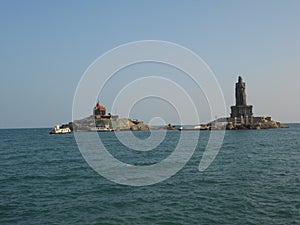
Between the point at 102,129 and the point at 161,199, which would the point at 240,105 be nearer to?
the point at 102,129

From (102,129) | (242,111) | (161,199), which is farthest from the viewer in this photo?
(102,129)

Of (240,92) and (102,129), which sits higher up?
(240,92)

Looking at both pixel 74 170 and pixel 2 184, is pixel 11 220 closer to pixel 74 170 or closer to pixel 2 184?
pixel 2 184

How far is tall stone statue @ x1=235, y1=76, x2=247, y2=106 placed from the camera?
175 m

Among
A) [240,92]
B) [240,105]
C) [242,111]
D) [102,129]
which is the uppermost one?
[240,92]

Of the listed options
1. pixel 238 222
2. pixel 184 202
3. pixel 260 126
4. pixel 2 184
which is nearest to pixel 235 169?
pixel 184 202

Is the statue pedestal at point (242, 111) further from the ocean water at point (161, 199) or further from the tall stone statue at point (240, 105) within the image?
the ocean water at point (161, 199)

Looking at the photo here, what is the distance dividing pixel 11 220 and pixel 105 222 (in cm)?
521

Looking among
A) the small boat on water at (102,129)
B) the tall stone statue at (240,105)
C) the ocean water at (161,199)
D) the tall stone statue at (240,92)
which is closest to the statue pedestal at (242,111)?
the tall stone statue at (240,105)

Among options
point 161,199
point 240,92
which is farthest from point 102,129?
point 161,199

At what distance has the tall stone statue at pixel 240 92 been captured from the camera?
174750 millimetres

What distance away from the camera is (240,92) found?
17600cm

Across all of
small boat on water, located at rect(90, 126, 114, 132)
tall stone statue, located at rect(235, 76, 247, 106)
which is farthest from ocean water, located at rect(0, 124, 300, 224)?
small boat on water, located at rect(90, 126, 114, 132)

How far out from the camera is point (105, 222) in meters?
15.7
